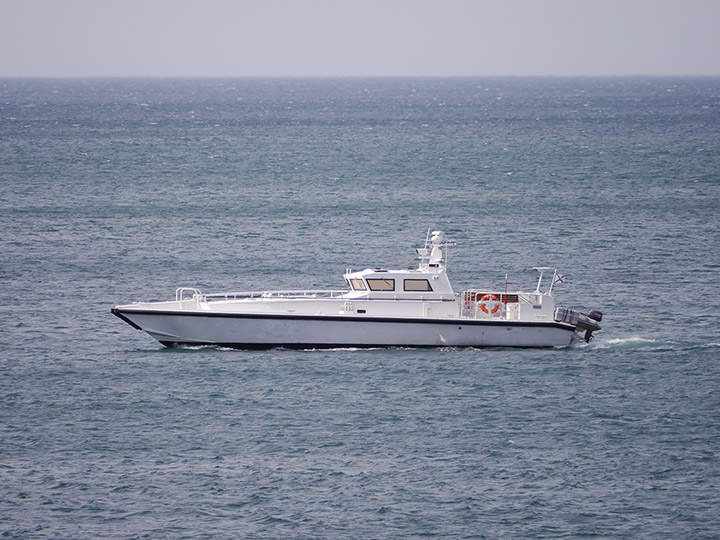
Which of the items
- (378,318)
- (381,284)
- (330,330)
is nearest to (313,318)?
(330,330)

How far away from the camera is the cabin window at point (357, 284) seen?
151 ft

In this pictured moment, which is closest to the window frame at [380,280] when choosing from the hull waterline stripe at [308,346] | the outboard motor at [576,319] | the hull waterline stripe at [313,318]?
the hull waterline stripe at [313,318]

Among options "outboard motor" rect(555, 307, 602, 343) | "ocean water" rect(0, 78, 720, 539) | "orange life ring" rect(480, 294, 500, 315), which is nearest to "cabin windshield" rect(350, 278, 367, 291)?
"ocean water" rect(0, 78, 720, 539)

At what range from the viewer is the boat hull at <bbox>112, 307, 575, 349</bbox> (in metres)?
45.2

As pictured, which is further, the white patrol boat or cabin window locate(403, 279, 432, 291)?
cabin window locate(403, 279, 432, 291)

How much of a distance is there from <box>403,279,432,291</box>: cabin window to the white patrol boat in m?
0.04

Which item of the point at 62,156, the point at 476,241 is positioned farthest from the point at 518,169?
the point at 62,156

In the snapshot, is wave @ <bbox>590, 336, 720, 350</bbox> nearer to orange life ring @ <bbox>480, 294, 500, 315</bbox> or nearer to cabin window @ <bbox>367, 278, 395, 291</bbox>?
orange life ring @ <bbox>480, 294, 500, 315</bbox>

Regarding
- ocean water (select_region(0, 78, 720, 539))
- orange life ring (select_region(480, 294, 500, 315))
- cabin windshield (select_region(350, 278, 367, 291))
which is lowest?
ocean water (select_region(0, 78, 720, 539))

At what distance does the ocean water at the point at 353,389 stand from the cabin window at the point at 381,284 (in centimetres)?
287

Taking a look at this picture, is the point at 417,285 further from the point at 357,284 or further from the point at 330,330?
the point at 330,330

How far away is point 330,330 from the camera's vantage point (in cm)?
4544

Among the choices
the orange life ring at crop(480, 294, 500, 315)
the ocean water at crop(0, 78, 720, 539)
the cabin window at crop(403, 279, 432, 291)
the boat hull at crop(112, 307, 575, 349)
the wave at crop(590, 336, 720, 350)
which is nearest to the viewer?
the ocean water at crop(0, 78, 720, 539)

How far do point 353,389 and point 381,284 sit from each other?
5.51 meters
